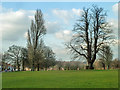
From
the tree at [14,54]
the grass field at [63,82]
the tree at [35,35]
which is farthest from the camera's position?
the tree at [14,54]

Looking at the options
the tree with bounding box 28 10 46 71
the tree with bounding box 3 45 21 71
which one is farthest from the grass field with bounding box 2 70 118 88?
the tree with bounding box 3 45 21 71

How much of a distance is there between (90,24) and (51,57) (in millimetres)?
42341

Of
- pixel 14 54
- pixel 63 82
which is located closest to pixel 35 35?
Answer: pixel 14 54

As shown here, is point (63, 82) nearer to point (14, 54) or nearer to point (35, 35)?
point (35, 35)

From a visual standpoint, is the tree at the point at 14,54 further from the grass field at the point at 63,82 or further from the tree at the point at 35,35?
the grass field at the point at 63,82

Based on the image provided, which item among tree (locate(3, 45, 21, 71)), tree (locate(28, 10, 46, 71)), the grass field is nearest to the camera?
the grass field

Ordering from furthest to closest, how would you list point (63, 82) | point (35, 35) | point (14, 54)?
point (14, 54) → point (35, 35) → point (63, 82)

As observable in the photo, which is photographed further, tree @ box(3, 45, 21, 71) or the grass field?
tree @ box(3, 45, 21, 71)

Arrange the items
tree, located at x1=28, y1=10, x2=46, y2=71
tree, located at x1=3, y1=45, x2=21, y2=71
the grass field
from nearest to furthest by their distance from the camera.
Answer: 1. the grass field
2. tree, located at x1=28, y1=10, x2=46, y2=71
3. tree, located at x1=3, y1=45, x2=21, y2=71

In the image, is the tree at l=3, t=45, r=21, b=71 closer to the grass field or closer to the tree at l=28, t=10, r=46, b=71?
the tree at l=28, t=10, r=46, b=71

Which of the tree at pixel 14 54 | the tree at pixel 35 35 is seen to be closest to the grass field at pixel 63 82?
the tree at pixel 35 35

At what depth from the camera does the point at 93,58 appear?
3812 cm

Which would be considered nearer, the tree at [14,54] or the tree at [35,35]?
the tree at [35,35]

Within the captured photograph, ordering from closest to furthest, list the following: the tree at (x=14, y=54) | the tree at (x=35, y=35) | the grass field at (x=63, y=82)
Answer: the grass field at (x=63, y=82) < the tree at (x=35, y=35) < the tree at (x=14, y=54)
